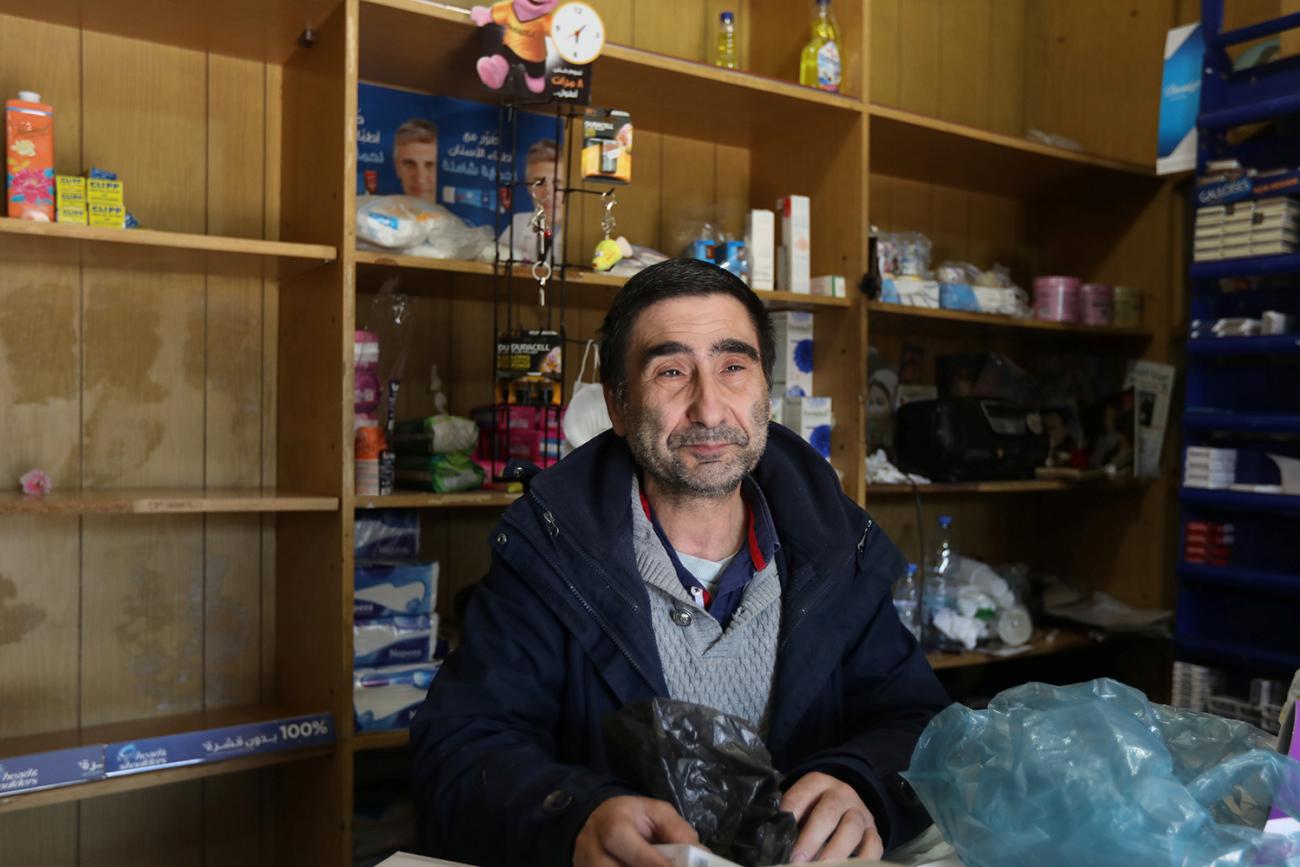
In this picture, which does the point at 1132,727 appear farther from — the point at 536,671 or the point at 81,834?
the point at 81,834

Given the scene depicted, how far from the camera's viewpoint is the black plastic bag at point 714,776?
3.34 ft

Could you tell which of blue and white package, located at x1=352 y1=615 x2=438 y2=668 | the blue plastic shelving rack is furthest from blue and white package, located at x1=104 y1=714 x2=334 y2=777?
the blue plastic shelving rack

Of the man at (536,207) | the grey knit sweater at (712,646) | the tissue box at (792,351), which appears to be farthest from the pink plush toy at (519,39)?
the grey knit sweater at (712,646)

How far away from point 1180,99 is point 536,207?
165 centimetres

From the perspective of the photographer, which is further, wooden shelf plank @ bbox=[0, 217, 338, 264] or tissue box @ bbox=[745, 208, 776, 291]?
tissue box @ bbox=[745, 208, 776, 291]

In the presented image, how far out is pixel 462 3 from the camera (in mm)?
2535

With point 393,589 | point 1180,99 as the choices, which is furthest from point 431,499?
point 1180,99

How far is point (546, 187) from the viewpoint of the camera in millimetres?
2348

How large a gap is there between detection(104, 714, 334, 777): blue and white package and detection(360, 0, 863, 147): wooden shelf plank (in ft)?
4.23

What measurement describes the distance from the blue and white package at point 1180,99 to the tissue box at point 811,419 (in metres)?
1.09

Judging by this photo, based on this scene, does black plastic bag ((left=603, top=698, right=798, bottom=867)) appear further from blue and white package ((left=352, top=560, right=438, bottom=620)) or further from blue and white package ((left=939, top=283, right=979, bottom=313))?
blue and white package ((left=939, top=283, right=979, bottom=313))

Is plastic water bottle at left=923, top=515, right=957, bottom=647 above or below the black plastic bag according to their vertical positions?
below

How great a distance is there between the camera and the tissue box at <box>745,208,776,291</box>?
2580 mm

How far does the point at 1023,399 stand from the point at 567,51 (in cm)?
175
